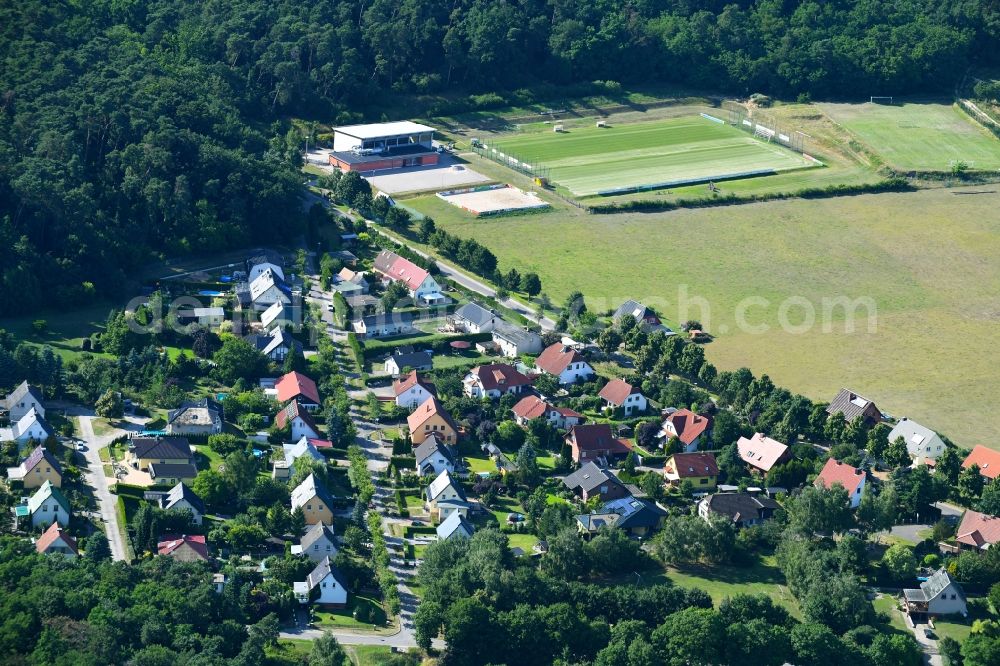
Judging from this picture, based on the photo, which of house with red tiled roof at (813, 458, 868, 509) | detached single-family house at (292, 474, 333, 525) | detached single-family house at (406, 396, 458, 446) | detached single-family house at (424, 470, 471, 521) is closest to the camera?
detached single-family house at (292, 474, 333, 525)

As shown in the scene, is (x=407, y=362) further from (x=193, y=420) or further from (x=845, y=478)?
(x=845, y=478)

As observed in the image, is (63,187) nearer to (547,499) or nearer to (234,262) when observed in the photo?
(234,262)

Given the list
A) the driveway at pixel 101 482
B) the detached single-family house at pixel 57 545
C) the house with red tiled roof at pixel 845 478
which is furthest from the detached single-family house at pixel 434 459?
the house with red tiled roof at pixel 845 478

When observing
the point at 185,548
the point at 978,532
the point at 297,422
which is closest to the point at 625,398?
the point at 297,422

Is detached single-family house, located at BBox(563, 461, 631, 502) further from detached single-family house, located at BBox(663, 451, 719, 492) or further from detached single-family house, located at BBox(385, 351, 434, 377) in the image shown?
detached single-family house, located at BBox(385, 351, 434, 377)

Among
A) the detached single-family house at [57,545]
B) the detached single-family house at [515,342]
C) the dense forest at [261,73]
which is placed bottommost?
the detached single-family house at [57,545]

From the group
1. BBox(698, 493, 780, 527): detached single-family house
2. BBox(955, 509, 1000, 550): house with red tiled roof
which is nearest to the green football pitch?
BBox(698, 493, 780, 527): detached single-family house

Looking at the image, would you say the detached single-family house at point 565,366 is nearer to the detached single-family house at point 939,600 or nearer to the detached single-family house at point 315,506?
the detached single-family house at point 315,506
